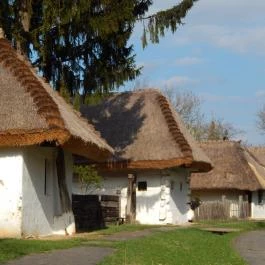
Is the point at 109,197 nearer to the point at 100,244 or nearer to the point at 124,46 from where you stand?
the point at 124,46

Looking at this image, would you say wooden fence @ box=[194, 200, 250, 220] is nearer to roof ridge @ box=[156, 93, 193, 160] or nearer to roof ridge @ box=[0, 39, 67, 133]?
roof ridge @ box=[156, 93, 193, 160]

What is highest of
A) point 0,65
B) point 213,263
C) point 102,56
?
point 102,56

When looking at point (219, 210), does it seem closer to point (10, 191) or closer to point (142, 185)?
point (142, 185)

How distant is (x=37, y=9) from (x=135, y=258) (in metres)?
14.3

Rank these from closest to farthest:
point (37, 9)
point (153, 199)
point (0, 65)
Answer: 1. point (0, 65)
2. point (37, 9)
3. point (153, 199)

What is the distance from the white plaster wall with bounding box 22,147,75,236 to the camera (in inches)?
757

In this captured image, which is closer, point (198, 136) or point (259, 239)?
point (259, 239)

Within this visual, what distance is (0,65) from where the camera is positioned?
20.5 m

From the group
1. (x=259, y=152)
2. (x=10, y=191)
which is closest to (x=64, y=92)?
(x=10, y=191)

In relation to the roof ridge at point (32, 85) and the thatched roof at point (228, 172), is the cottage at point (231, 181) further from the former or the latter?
the roof ridge at point (32, 85)

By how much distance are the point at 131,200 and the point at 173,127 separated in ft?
13.5

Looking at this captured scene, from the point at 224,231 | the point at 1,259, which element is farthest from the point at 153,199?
the point at 1,259

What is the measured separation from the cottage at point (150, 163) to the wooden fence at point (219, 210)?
9.03ft

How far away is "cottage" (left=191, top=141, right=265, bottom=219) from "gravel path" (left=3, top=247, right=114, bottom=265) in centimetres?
2712
